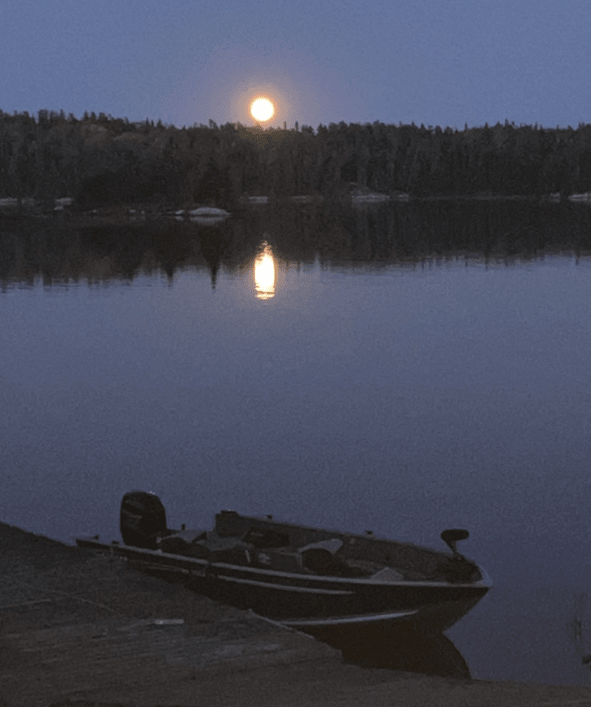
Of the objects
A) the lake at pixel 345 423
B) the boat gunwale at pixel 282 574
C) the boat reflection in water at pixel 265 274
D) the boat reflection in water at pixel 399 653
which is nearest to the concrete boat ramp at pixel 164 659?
the boat gunwale at pixel 282 574

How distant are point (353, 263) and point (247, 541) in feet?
357

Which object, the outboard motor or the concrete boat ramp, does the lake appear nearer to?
the concrete boat ramp

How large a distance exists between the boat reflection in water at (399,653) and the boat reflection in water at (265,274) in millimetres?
76209

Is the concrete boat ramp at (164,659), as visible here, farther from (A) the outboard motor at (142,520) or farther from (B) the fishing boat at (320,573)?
(A) the outboard motor at (142,520)

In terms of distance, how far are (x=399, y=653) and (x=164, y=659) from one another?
5.94m

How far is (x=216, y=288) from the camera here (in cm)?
10756

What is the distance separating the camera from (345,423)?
142 feet

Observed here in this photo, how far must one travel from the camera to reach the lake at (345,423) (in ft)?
93.5

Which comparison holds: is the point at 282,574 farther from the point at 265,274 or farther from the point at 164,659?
the point at 265,274

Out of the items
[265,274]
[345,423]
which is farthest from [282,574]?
[265,274]

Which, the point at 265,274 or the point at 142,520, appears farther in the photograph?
the point at 265,274

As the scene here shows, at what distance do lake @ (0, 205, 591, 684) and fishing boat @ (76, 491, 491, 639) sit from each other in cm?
183

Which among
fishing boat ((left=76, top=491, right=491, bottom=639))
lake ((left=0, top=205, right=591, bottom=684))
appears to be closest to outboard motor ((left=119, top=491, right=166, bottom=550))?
fishing boat ((left=76, top=491, right=491, bottom=639))

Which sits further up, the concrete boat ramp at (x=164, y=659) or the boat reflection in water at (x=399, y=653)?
the concrete boat ramp at (x=164, y=659)
